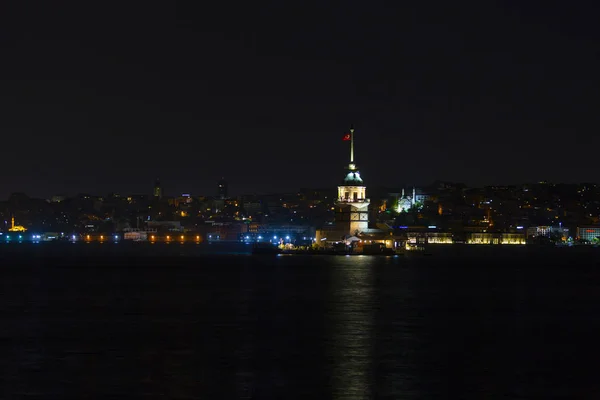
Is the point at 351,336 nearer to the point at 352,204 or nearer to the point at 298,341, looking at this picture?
the point at 298,341

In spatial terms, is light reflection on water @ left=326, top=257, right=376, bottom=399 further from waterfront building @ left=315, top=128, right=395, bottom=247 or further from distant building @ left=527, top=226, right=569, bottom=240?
distant building @ left=527, top=226, right=569, bottom=240

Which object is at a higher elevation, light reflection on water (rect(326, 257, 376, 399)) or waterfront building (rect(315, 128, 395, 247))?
waterfront building (rect(315, 128, 395, 247))

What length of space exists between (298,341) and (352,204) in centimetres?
8531

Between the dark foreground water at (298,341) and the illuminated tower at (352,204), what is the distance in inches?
2320

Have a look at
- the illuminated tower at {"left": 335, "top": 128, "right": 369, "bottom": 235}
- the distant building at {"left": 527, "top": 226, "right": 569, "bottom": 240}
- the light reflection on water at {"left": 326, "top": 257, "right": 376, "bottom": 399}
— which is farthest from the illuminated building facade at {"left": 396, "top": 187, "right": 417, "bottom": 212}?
the light reflection on water at {"left": 326, "top": 257, "right": 376, "bottom": 399}

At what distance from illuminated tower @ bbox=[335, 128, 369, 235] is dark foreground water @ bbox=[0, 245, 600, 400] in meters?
58.9

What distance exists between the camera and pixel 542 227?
593 feet

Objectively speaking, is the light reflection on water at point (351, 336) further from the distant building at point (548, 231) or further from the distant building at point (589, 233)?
the distant building at point (589, 233)

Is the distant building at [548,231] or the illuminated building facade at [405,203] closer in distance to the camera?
the distant building at [548,231]

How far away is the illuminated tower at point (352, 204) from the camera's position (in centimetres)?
11288

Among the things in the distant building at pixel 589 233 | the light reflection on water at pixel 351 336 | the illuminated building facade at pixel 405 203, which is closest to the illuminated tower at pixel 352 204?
the light reflection on water at pixel 351 336

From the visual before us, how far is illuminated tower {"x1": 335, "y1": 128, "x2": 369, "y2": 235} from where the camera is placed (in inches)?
4444

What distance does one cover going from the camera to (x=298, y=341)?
2867 cm

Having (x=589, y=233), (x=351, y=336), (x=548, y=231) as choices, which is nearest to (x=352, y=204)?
(x=548, y=231)
